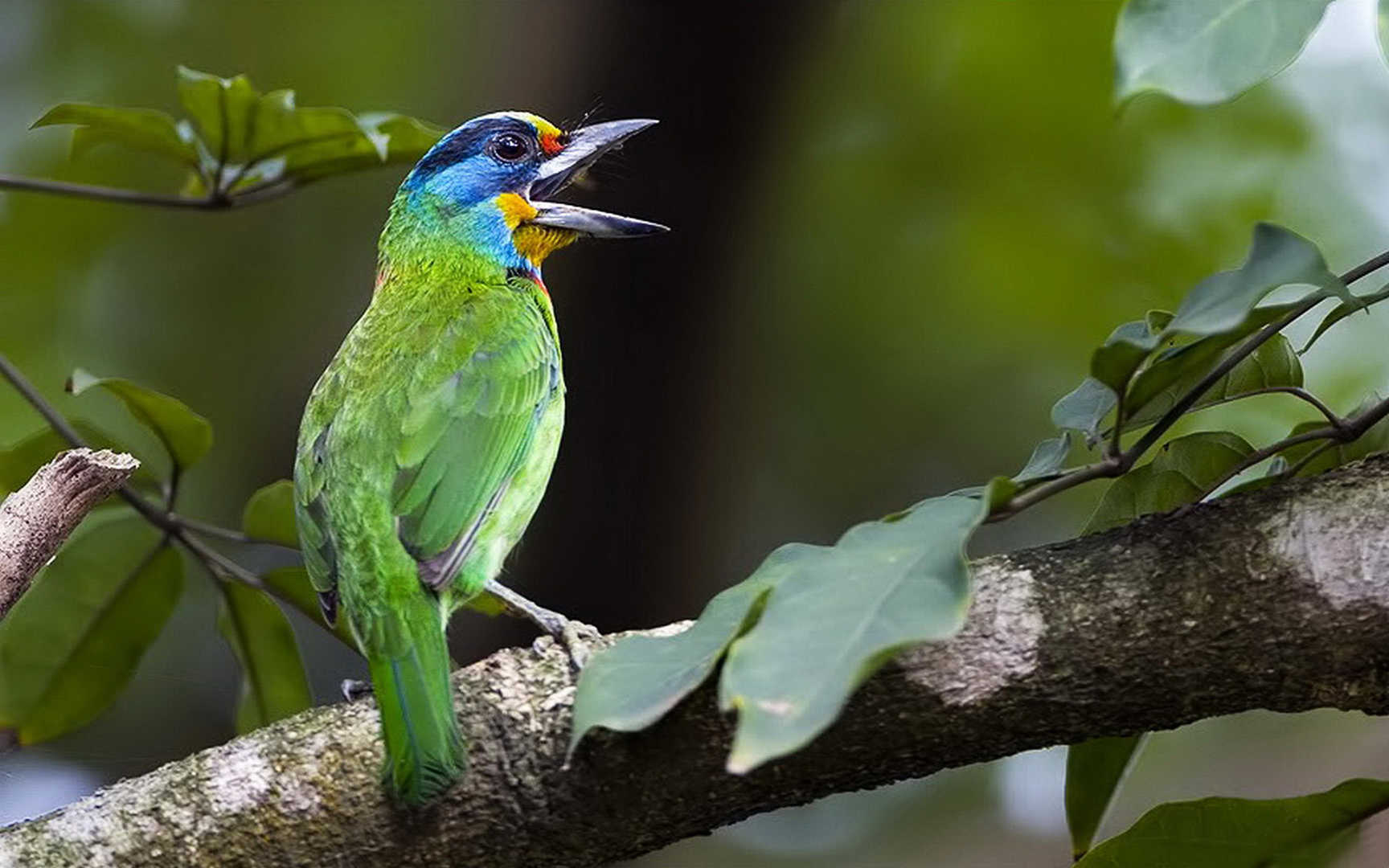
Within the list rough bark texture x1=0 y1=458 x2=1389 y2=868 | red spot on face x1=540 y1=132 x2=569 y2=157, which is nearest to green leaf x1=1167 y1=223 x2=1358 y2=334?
rough bark texture x1=0 y1=458 x2=1389 y2=868

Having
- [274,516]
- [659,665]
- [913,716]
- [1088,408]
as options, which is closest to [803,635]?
[659,665]

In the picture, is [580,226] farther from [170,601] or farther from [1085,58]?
[1085,58]

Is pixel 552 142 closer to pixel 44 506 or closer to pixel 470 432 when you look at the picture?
pixel 470 432

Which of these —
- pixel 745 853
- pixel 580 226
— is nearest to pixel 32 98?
pixel 580 226

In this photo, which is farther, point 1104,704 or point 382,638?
point 382,638

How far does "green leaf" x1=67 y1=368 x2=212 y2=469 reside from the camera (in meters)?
2.70

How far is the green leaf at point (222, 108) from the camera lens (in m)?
2.90

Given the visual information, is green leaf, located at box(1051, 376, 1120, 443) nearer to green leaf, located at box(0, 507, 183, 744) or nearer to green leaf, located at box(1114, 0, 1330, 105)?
green leaf, located at box(1114, 0, 1330, 105)

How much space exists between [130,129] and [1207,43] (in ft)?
6.79

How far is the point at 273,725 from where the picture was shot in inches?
86.7

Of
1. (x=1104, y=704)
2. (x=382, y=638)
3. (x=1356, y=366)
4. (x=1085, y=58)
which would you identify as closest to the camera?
(x=1104, y=704)

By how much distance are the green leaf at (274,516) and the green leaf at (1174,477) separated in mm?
1375

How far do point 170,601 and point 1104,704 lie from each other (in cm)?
184

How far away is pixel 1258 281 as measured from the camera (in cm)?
164
